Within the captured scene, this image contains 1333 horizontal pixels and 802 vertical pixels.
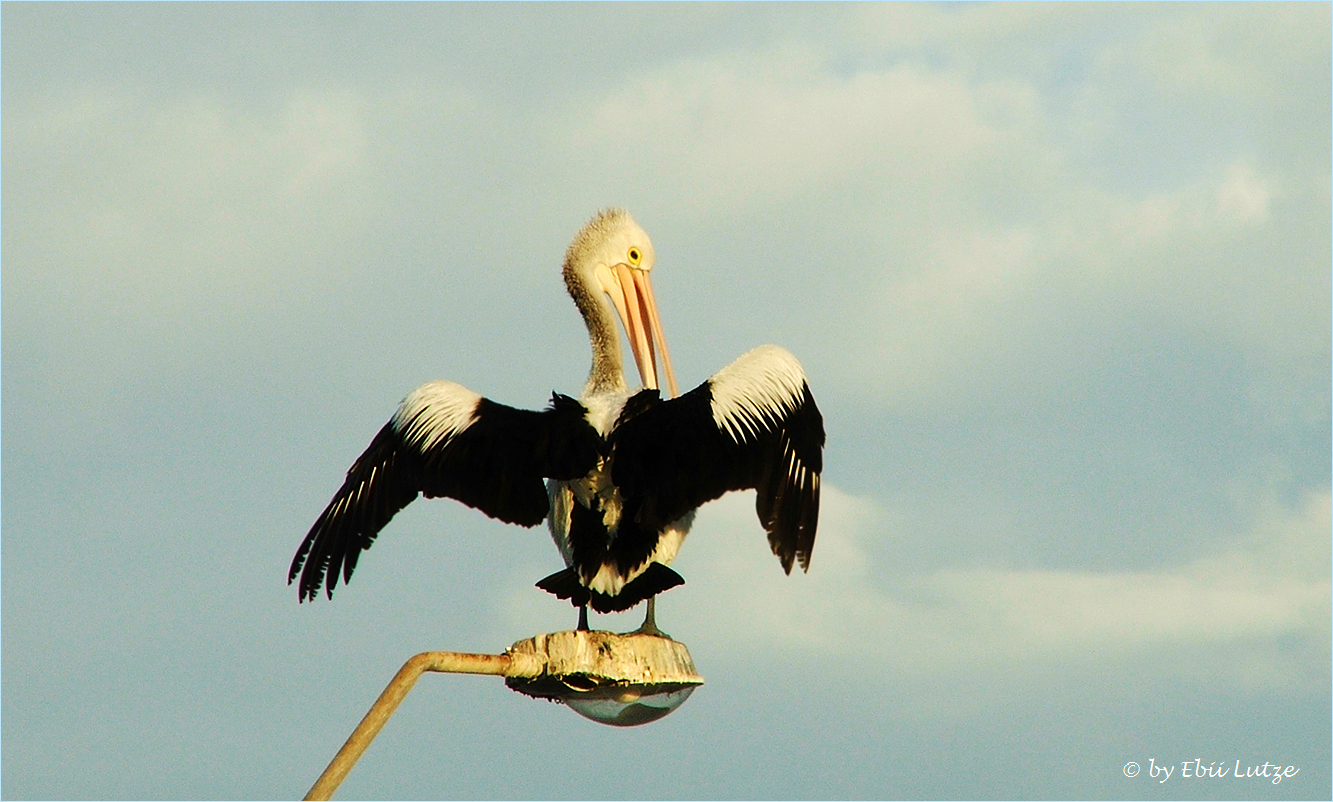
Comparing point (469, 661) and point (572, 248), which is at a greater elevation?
point (572, 248)

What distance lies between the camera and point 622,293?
30.0 ft

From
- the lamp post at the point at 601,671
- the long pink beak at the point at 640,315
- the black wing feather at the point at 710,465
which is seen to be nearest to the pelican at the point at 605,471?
the black wing feather at the point at 710,465

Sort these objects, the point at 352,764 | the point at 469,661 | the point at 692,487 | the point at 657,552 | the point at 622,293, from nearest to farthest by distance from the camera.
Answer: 1. the point at 352,764
2. the point at 469,661
3. the point at 692,487
4. the point at 657,552
5. the point at 622,293

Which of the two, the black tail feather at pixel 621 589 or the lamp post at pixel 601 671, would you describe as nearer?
the lamp post at pixel 601 671

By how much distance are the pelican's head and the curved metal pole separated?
4065 mm

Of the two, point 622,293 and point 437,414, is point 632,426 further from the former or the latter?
point 622,293

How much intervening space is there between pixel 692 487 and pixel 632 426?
356mm

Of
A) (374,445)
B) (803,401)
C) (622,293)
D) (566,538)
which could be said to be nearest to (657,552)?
(566,538)

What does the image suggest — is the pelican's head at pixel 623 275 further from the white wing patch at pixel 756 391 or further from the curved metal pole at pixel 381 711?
the curved metal pole at pixel 381 711

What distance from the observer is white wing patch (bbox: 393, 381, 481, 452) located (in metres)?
6.98

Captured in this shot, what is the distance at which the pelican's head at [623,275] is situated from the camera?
903 cm

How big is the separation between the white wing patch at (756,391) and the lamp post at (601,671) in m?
1.34

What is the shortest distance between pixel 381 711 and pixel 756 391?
2869mm

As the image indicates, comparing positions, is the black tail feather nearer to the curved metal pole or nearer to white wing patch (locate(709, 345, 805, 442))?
white wing patch (locate(709, 345, 805, 442))
